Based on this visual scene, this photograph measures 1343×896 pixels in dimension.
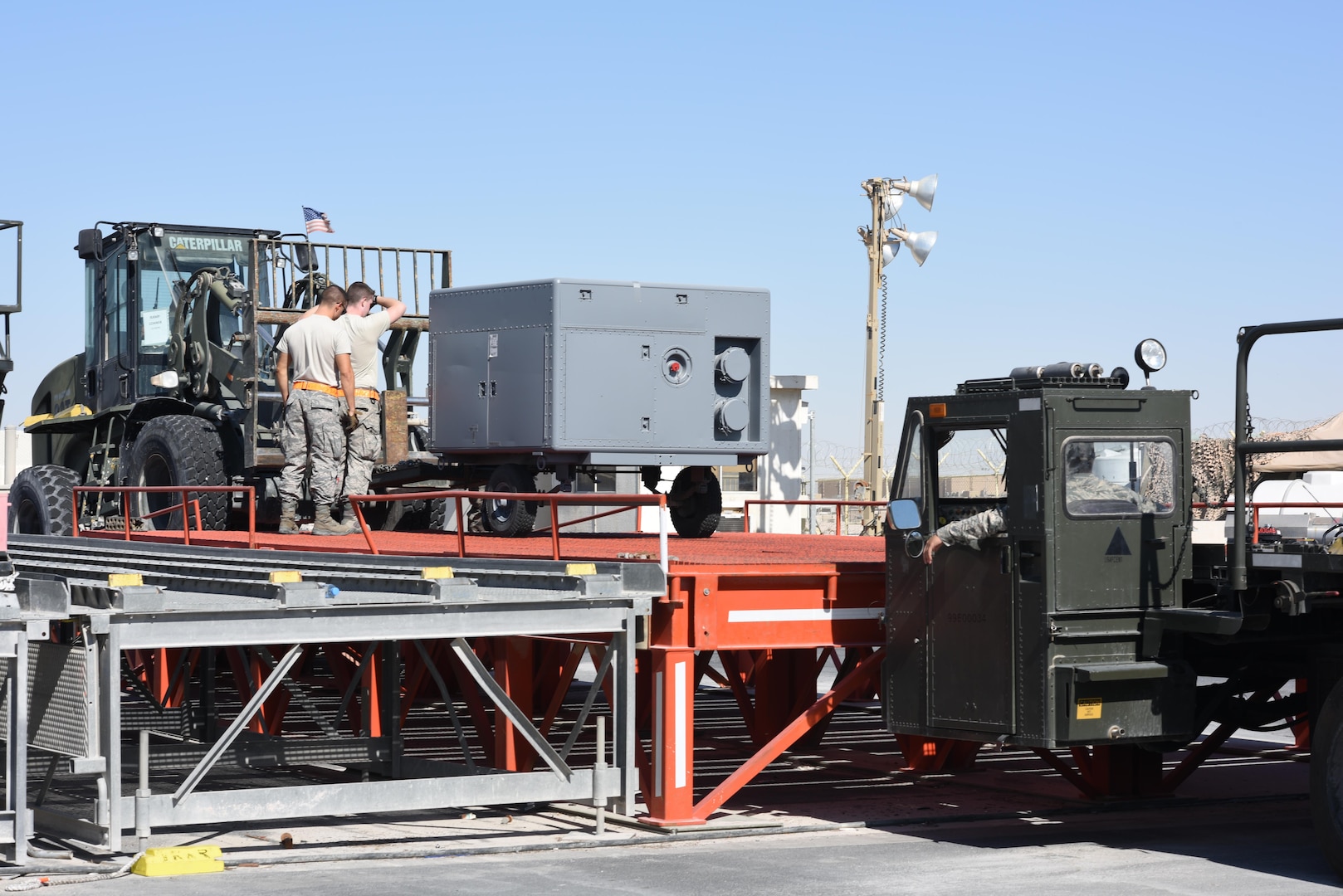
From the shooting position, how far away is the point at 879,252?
28531mm

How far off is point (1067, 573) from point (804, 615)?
179cm

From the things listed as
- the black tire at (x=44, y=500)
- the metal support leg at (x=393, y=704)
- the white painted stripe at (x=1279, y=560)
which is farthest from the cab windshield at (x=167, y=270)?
the white painted stripe at (x=1279, y=560)

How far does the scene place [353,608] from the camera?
9.37 metres

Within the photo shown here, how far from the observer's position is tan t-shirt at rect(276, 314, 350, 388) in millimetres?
12984

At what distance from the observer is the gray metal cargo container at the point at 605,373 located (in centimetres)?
1309

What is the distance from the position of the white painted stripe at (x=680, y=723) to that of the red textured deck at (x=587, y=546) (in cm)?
66

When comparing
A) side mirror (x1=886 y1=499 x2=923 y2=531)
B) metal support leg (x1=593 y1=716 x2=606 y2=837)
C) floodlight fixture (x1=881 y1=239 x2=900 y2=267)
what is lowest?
metal support leg (x1=593 y1=716 x2=606 y2=837)

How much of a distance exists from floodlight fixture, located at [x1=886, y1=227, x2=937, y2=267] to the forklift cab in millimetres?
18333

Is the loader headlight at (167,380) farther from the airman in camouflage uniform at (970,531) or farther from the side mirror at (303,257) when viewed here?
the airman in camouflage uniform at (970,531)

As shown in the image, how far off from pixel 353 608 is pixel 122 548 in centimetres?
440

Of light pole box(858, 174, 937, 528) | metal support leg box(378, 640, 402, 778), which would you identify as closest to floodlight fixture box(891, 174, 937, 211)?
light pole box(858, 174, 937, 528)

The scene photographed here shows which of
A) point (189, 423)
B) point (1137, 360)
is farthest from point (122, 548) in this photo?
point (1137, 360)

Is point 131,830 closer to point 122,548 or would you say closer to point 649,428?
point 122,548

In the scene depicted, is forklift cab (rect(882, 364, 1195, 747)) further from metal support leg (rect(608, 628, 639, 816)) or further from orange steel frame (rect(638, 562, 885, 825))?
metal support leg (rect(608, 628, 639, 816))
